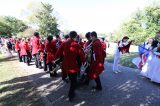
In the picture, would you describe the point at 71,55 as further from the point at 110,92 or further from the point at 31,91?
the point at 31,91

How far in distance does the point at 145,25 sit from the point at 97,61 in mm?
44792

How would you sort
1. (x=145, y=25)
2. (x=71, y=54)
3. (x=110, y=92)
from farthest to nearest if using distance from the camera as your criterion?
(x=145, y=25)
(x=110, y=92)
(x=71, y=54)

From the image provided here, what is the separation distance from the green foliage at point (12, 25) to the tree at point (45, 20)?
4191 mm

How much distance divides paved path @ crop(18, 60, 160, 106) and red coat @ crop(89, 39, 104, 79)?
2.15ft

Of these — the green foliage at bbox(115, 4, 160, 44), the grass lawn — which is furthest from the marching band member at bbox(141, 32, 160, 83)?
the green foliage at bbox(115, 4, 160, 44)

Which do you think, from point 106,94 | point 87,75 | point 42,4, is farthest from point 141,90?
point 42,4

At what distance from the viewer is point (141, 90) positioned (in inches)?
356

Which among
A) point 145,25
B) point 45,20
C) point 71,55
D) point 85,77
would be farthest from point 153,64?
point 45,20

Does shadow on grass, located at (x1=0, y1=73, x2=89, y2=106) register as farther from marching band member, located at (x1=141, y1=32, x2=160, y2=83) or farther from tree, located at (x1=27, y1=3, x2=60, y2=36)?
tree, located at (x1=27, y1=3, x2=60, y2=36)

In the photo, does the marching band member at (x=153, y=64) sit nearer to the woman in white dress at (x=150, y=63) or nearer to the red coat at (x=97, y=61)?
the woman in white dress at (x=150, y=63)

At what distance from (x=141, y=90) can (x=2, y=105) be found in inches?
183

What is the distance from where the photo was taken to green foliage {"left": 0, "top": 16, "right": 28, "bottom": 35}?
65.8 meters

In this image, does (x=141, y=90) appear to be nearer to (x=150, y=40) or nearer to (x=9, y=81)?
(x=150, y=40)

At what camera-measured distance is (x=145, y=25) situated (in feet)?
169
